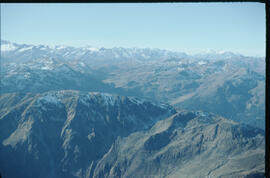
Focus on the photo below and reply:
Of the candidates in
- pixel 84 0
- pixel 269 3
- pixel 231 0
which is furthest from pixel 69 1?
pixel 269 3

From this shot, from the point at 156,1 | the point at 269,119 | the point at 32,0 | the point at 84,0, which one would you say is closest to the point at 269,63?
the point at 269,119

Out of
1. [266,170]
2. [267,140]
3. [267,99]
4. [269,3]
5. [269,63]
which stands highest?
[269,3]

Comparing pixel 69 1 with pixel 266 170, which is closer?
pixel 266 170

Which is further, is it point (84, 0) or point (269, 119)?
point (84, 0)

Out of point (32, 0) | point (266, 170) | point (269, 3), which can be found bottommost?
point (266, 170)

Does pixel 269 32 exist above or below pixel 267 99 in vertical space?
above

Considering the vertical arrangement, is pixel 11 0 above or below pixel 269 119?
above

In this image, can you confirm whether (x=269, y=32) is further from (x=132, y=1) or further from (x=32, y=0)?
(x=32, y=0)

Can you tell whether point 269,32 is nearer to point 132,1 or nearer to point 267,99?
point 267,99
